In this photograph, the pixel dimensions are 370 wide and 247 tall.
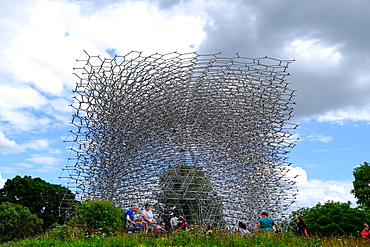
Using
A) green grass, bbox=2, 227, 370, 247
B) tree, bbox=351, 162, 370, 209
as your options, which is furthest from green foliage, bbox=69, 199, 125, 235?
tree, bbox=351, 162, 370, 209

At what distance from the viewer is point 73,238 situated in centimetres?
1472

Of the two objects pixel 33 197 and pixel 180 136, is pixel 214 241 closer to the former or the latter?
pixel 180 136

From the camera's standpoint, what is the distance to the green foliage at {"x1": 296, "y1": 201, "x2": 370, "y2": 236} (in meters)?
29.4

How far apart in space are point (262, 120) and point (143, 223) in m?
13.1

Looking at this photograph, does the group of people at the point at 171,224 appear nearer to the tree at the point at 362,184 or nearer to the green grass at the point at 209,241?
the green grass at the point at 209,241

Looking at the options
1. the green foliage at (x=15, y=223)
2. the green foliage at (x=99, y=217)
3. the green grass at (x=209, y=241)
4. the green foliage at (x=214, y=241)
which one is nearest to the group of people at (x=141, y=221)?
the green foliage at (x=99, y=217)

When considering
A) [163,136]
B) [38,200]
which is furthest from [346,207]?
[38,200]

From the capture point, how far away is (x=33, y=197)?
4088 cm

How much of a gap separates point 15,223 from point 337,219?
2359 centimetres

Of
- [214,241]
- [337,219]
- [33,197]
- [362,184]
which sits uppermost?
[33,197]

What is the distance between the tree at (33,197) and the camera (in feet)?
132

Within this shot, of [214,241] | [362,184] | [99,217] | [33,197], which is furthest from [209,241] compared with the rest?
[33,197]

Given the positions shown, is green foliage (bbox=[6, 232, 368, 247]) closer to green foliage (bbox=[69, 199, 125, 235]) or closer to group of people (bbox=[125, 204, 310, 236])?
group of people (bbox=[125, 204, 310, 236])

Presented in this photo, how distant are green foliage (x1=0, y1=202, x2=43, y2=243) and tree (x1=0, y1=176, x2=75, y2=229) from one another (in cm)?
661
